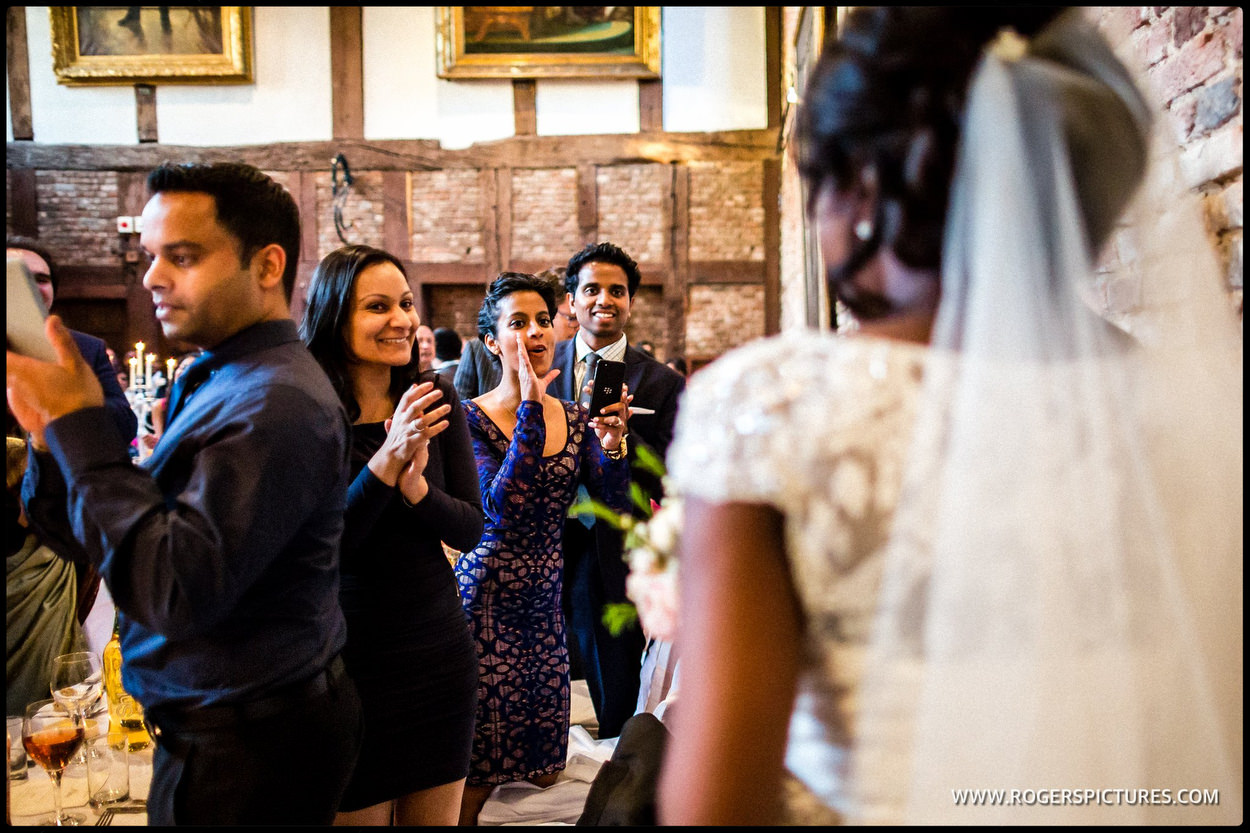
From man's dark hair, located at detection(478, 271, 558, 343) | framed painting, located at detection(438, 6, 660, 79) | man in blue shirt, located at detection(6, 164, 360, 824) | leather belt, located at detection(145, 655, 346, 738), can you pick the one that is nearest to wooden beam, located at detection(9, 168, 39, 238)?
framed painting, located at detection(438, 6, 660, 79)

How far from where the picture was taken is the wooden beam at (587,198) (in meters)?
8.42

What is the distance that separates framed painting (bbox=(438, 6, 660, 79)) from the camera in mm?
8125

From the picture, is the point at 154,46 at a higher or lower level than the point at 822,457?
higher

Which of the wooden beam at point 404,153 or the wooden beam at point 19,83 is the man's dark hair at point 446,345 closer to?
the wooden beam at point 404,153

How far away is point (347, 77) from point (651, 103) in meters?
3.09

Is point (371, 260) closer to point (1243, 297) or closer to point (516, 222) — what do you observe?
point (1243, 297)

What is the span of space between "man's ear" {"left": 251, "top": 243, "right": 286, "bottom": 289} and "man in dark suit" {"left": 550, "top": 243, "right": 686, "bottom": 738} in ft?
5.63

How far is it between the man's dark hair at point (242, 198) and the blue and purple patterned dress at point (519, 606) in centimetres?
105

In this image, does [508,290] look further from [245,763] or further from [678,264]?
[678,264]

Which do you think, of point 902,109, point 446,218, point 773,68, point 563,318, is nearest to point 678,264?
point 773,68

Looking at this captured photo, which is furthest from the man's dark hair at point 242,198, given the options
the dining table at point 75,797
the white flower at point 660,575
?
the dining table at point 75,797

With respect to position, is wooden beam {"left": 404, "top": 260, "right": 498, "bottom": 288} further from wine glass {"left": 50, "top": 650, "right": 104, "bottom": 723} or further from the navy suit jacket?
wine glass {"left": 50, "top": 650, "right": 104, "bottom": 723}

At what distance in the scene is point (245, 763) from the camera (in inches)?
49.5

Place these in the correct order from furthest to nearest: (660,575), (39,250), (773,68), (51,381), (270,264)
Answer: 1. (773,68)
2. (39,250)
3. (270,264)
4. (51,381)
5. (660,575)
